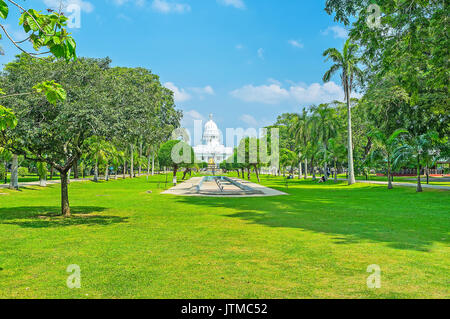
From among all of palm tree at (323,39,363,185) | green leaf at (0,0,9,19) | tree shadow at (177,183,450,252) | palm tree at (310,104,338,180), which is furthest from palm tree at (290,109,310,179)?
green leaf at (0,0,9,19)

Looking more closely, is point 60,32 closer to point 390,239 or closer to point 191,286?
point 191,286

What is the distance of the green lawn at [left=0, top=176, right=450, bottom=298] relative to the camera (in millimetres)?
5914

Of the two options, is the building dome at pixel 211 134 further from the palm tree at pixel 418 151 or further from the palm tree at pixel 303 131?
the palm tree at pixel 418 151

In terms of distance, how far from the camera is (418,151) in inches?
1082

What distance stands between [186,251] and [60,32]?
19.5 feet

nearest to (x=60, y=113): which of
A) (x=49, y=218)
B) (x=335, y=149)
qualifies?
(x=49, y=218)

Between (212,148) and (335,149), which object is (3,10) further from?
(212,148)

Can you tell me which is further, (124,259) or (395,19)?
(395,19)

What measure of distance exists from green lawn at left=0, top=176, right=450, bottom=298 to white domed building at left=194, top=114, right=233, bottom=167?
407 feet

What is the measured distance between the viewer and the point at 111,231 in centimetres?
1170

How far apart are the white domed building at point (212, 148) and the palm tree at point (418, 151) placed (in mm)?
109856

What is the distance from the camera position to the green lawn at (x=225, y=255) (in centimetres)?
591

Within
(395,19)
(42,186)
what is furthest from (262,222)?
(42,186)

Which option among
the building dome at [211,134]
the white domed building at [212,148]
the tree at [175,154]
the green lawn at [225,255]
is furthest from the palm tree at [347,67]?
the building dome at [211,134]
